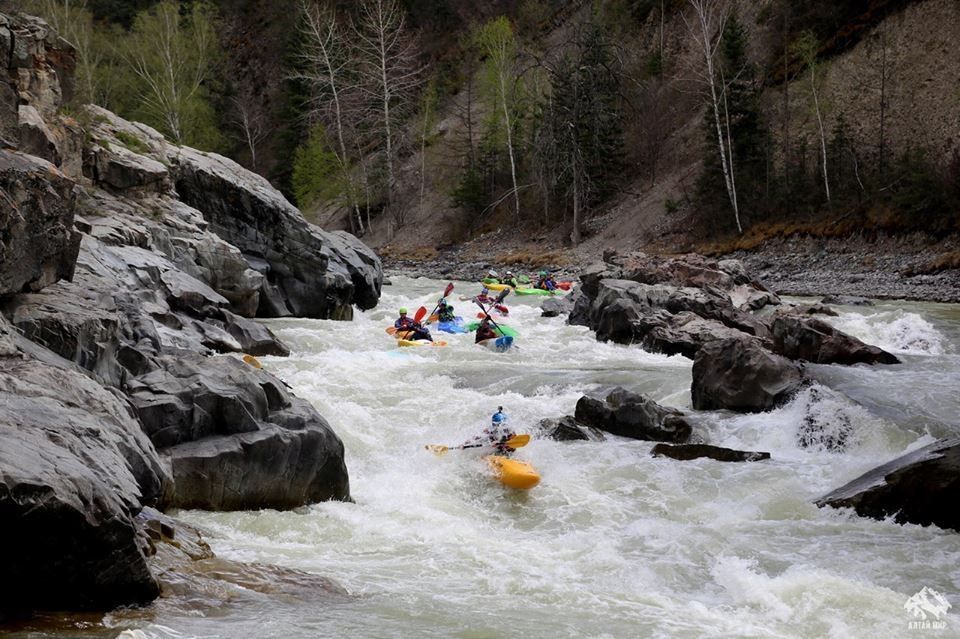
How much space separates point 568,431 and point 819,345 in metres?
4.64

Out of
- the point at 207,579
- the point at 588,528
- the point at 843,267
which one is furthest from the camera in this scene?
the point at 843,267

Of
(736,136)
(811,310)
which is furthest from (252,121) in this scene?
(811,310)

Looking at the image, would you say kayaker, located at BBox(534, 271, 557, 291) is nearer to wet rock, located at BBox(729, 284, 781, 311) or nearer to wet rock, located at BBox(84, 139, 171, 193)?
wet rock, located at BBox(729, 284, 781, 311)

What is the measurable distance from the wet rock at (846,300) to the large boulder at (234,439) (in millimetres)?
13194

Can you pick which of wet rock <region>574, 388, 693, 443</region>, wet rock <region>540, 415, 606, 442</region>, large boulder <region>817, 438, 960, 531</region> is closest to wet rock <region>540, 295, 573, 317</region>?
wet rock <region>574, 388, 693, 443</region>

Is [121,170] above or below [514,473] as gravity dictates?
above

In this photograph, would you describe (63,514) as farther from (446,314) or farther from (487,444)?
(446,314)

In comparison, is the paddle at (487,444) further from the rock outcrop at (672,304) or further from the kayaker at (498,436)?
the rock outcrop at (672,304)

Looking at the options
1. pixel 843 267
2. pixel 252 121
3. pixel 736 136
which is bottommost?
pixel 843 267

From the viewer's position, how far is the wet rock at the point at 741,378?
32.4ft

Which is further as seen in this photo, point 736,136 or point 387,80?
point 387,80

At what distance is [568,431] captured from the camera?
9156mm

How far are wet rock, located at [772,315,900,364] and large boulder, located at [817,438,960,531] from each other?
14.9 feet

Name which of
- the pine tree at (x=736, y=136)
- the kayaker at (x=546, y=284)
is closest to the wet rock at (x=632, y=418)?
the kayaker at (x=546, y=284)
